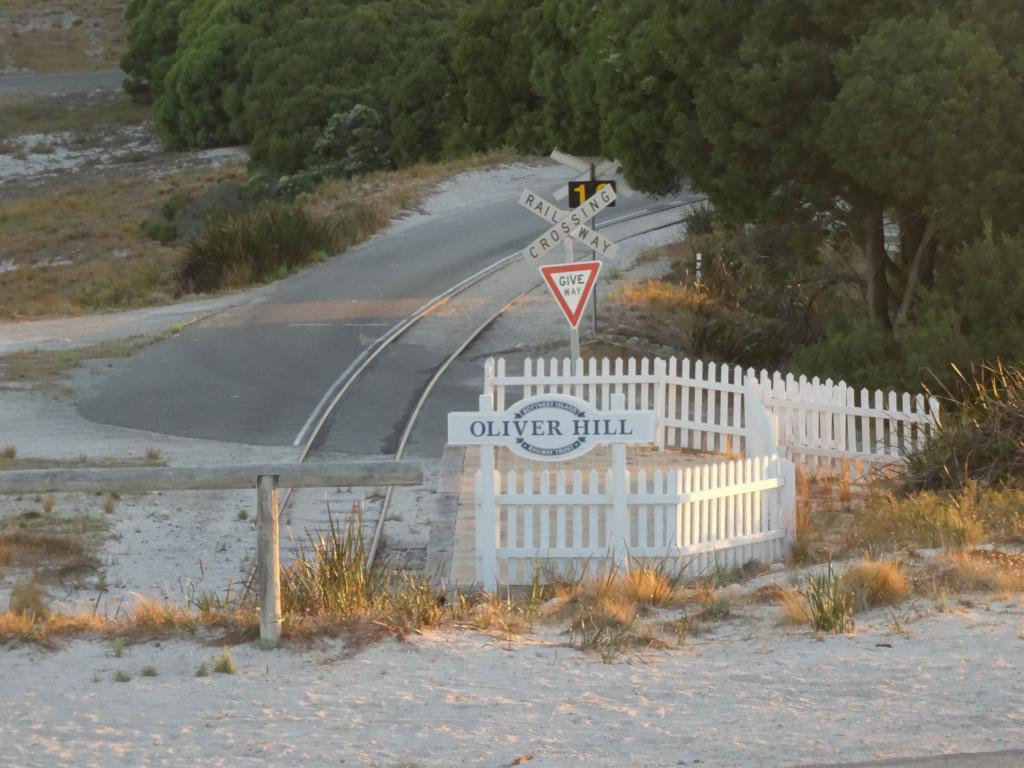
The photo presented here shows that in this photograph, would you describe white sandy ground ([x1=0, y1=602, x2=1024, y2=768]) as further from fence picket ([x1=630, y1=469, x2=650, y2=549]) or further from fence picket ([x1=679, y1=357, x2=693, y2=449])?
fence picket ([x1=679, y1=357, x2=693, y2=449])

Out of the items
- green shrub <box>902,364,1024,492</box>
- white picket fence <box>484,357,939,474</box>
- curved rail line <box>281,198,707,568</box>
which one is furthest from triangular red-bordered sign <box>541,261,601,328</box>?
→ green shrub <box>902,364,1024,492</box>

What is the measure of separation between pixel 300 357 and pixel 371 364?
1.26 metres

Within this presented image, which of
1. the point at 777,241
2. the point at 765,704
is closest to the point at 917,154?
the point at 777,241

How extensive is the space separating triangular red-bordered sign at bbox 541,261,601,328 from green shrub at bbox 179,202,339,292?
15.6 metres

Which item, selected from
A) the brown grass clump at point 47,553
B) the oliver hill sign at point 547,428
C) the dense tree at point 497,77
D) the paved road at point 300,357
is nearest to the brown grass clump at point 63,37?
the dense tree at point 497,77

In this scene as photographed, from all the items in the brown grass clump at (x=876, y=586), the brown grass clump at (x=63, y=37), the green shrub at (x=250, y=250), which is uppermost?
the brown grass clump at (x=63, y=37)

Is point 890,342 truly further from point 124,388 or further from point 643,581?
point 643,581

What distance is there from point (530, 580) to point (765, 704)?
4.10m

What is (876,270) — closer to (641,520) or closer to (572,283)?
(572,283)

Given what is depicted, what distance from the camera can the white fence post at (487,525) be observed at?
10.6 metres

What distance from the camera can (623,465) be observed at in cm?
1052

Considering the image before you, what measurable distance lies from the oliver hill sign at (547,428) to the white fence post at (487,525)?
18 centimetres

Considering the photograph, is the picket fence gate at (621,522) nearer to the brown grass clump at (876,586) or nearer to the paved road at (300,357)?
the brown grass clump at (876,586)

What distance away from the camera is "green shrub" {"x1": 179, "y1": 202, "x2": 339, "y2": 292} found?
30344 millimetres
